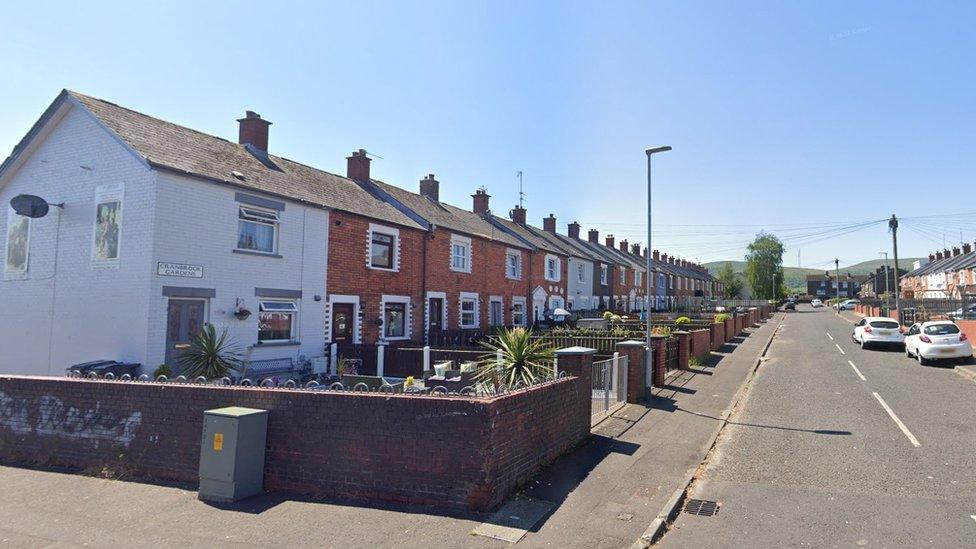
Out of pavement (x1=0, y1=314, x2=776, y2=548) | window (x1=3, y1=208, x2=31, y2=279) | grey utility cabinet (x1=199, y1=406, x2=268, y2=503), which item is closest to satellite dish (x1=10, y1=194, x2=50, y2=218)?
window (x1=3, y1=208, x2=31, y2=279)

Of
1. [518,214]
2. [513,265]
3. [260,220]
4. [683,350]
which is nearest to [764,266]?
[518,214]

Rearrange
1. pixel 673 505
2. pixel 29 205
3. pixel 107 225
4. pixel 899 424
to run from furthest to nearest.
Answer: pixel 29 205 → pixel 107 225 → pixel 899 424 → pixel 673 505

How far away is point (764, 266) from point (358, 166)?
80.5 metres

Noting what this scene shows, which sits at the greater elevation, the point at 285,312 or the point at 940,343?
the point at 285,312

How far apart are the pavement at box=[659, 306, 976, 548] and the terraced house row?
11.5 meters

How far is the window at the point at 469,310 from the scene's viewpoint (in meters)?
24.6

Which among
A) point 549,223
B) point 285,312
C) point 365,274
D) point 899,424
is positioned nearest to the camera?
point 899,424

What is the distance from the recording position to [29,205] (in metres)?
13.9

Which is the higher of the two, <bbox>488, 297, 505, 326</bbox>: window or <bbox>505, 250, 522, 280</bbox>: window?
<bbox>505, 250, 522, 280</bbox>: window

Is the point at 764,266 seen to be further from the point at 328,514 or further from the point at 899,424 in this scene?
the point at 328,514

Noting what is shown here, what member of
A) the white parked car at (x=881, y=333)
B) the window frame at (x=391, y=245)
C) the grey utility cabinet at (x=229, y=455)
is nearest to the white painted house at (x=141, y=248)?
the window frame at (x=391, y=245)

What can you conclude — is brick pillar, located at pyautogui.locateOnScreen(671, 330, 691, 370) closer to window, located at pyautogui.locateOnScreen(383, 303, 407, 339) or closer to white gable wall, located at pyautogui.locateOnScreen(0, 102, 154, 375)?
window, located at pyautogui.locateOnScreen(383, 303, 407, 339)

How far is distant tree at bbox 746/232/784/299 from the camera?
3472 inches

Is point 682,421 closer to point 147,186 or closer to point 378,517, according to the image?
point 378,517
